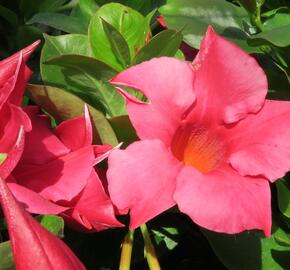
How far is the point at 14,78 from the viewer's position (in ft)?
1.87

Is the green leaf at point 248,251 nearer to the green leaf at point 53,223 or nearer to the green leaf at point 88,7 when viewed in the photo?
the green leaf at point 53,223

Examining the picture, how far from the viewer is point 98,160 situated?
59 cm

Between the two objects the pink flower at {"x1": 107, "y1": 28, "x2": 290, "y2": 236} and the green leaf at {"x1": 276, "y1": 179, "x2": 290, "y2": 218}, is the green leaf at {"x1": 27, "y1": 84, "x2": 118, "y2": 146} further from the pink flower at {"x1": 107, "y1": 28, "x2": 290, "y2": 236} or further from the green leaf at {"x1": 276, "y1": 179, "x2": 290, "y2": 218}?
the green leaf at {"x1": 276, "y1": 179, "x2": 290, "y2": 218}

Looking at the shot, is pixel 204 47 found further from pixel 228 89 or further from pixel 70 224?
pixel 70 224

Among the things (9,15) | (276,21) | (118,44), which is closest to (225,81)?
(118,44)

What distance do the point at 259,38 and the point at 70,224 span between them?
0.32 meters

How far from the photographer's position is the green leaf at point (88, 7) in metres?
0.88

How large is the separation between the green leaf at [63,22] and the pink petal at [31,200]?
33 centimetres

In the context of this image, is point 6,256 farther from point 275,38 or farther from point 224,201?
point 275,38

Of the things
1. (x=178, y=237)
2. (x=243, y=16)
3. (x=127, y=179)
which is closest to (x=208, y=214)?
(x=127, y=179)

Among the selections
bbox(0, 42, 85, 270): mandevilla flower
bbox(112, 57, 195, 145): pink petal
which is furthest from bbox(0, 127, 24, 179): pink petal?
bbox(112, 57, 195, 145): pink petal

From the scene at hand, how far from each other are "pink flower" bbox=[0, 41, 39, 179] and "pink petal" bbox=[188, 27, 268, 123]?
17cm

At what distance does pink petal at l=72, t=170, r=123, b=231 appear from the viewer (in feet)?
1.90

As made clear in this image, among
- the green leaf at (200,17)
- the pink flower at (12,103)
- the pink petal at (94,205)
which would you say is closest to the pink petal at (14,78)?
the pink flower at (12,103)
